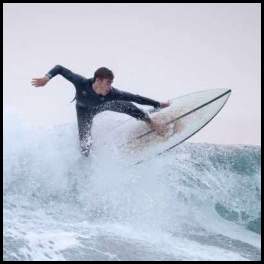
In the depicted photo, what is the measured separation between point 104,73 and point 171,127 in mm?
2164

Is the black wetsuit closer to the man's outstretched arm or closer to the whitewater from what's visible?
the man's outstretched arm

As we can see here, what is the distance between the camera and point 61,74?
604 cm

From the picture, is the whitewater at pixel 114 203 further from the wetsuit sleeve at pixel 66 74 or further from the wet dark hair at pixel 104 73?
the wet dark hair at pixel 104 73

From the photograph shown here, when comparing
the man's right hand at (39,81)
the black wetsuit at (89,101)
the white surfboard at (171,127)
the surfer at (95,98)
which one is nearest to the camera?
the man's right hand at (39,81)

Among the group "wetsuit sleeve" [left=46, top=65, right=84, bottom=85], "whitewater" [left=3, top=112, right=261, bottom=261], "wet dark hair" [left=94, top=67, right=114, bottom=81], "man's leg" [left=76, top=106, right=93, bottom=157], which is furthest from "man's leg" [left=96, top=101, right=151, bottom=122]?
"whitewater" [left=3, top=112, right=261, bottom=261]

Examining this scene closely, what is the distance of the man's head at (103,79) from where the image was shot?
579 cm

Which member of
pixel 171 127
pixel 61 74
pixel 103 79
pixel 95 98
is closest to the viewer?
pixel 103 79

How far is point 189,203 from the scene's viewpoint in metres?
7.98

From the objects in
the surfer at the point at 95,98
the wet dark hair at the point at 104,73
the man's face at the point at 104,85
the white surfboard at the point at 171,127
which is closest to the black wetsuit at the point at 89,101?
the surfer at the point at 95,98

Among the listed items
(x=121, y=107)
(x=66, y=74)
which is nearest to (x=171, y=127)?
(x=121, y=107)

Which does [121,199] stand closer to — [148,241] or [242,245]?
[148,241]

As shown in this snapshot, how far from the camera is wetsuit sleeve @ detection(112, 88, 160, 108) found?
246 inches

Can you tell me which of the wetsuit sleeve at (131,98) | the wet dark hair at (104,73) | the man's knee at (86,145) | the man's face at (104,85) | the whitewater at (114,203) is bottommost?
the whitewater at (114,203)

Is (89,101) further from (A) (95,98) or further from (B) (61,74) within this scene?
(B) (61,74)
